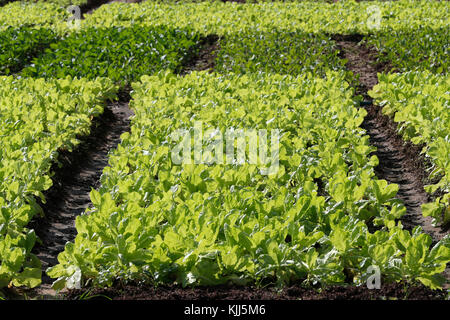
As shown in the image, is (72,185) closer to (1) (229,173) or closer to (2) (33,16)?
(1) (229,173)

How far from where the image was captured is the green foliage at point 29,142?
172 inches

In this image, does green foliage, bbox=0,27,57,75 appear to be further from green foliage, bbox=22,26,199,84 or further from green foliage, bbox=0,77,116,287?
green foliage, bbox=0,77,116,287

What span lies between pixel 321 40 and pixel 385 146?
18.8 ft

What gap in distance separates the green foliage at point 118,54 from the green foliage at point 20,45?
1.04 meters

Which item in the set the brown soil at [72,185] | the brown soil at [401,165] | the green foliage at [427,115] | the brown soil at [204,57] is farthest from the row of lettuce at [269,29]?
the brown soil at [72,185]

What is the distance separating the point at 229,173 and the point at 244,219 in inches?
38.2

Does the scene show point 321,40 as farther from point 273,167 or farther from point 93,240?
point 93,240

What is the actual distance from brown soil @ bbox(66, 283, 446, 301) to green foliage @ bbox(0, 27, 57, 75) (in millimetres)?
10321

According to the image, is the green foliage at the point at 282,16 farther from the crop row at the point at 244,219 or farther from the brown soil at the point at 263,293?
the brown soil at the point at 263,293

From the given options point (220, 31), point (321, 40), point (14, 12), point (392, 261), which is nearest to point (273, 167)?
point (392, 261)

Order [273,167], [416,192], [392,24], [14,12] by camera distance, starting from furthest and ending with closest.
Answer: [14,12] < [392,24] < [416,192] < [273,167]

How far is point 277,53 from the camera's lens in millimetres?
12453

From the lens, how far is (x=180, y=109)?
785 centimetres

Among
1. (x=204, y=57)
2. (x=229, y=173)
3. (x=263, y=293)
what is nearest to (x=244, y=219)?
(x=263, y=293)
